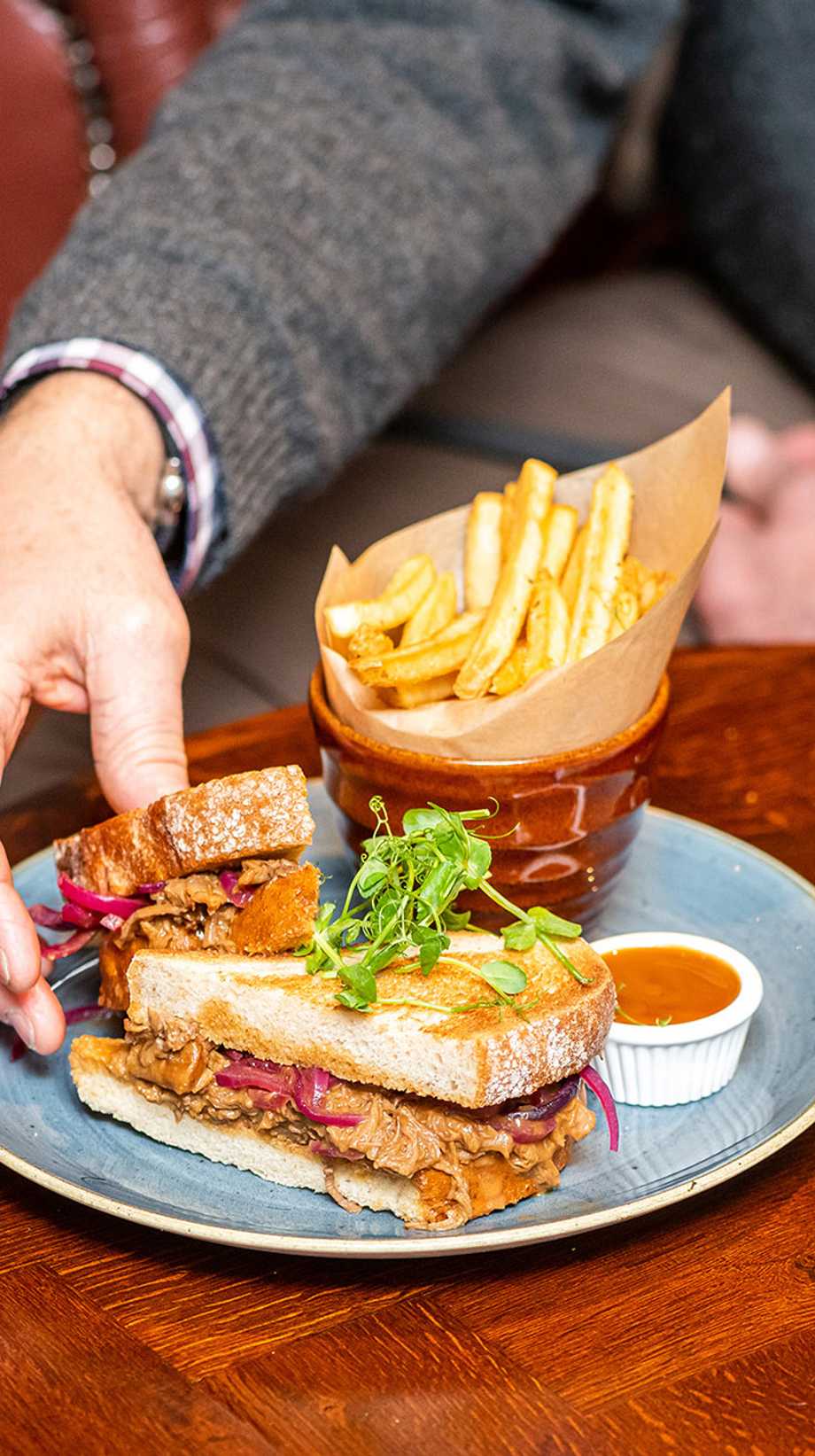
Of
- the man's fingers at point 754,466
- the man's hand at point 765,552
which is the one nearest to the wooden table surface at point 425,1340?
the man's hand at point 765,552

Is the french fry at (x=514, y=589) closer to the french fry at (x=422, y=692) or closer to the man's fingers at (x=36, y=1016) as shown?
the french fry at (x=422, y=692)

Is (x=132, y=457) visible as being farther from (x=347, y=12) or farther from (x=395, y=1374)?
(x=347, y=12)

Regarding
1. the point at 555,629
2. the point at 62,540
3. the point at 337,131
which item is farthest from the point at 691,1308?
the point at 337,131

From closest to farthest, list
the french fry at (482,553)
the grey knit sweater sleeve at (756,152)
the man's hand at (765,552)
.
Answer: the french fry at (482,553)
the man's hand at (765,552)
the grey knit sweater sleeve at (756,152)

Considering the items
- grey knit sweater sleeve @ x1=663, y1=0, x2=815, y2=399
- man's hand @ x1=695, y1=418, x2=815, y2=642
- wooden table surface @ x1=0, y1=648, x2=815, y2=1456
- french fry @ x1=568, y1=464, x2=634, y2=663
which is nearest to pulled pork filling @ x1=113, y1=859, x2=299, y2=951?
wooden table surface @ x1=0, y1=648, x2=815, y2=1456

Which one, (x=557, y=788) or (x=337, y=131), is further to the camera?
(x=337, y=131)

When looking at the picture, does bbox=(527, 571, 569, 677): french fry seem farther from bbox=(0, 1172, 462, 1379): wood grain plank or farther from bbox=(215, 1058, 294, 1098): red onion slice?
bbox=(0, 1172, 462, 1379): wood grain plank
